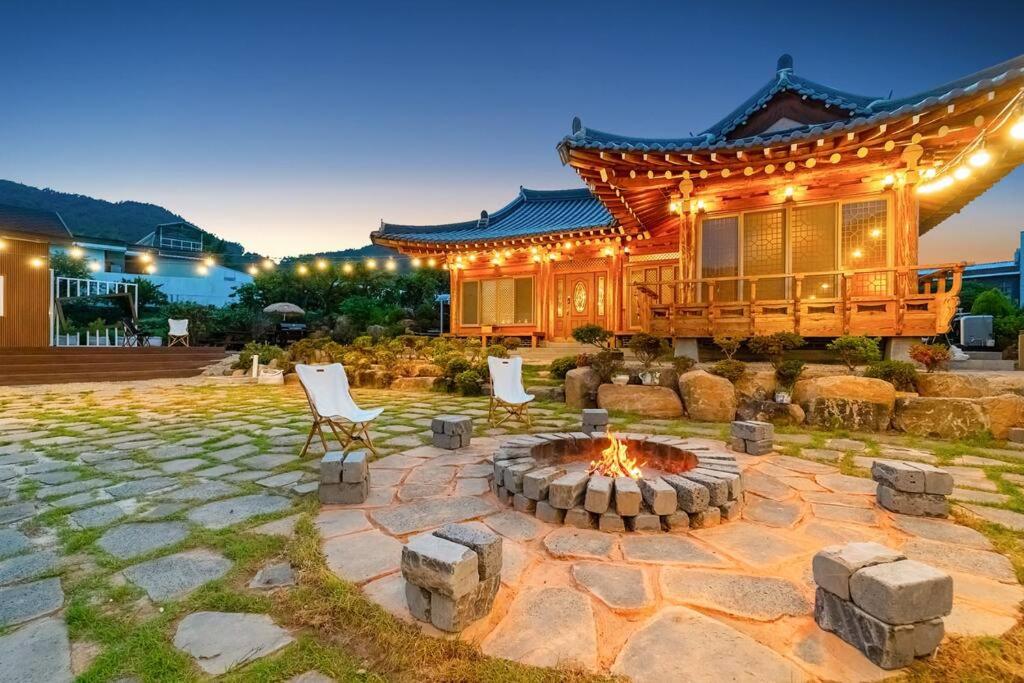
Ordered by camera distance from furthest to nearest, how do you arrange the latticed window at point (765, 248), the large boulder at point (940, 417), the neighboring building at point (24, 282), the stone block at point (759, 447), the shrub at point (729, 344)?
the neighboring building at point (24, 282)
the latticed window at point (765, 248)
the shrub at point (729, 344)
the large boulder at point (940, 417)
the stone block at point (759, 447)

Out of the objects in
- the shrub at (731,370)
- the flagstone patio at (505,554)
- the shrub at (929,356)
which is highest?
the shrub at (929,356)

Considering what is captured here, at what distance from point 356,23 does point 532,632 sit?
13691 mm

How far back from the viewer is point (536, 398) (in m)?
7.80

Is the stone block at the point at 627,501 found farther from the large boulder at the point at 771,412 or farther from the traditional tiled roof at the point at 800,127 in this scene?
the traditional tiled roof at the point at 800,127

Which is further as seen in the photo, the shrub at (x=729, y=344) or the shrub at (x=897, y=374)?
the shrub at (x=729, y=344)

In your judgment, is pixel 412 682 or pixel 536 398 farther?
pixel 536 398

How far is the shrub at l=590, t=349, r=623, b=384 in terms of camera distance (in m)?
7.12

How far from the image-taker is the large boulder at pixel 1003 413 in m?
4.66

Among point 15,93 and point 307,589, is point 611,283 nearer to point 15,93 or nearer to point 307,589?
point 307,589

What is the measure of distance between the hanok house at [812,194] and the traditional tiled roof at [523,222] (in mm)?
3548

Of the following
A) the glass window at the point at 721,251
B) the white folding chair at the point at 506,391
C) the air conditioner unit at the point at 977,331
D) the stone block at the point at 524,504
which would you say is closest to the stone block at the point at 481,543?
the stone block at the point at 524,504

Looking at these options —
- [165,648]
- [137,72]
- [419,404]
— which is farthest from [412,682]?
[137,72]

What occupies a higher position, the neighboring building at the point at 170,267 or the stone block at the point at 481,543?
the neighboring building at the point at 170,267

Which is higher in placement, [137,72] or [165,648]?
→ [137,72]
